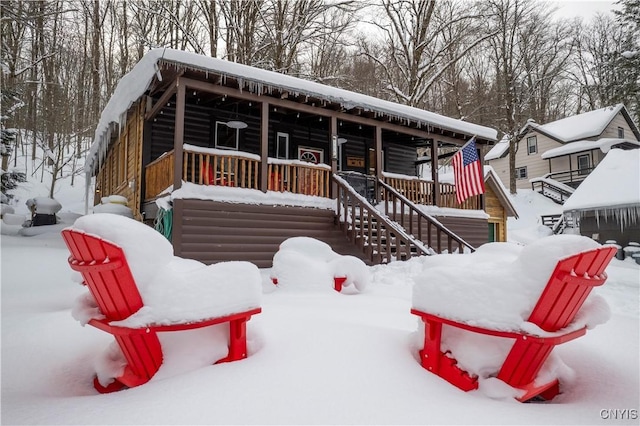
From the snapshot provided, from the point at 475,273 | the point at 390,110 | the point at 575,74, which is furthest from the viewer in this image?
the point at 575,74

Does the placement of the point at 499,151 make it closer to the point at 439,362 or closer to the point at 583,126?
the point at 583,126

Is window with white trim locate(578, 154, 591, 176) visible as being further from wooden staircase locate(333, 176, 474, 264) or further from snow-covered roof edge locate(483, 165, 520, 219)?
wooden staircase locate(333, 176, 474, 264)

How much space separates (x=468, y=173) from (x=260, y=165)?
206 inches

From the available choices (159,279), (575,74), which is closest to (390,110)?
(159,279)

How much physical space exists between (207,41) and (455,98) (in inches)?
665

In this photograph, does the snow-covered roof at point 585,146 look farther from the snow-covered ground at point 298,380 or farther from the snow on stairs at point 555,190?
the snow-covered ground at point 298,380

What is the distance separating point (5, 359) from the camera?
8.46 feet

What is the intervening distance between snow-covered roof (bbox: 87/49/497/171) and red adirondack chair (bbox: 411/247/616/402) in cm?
668

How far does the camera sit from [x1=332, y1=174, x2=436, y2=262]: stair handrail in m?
7.57

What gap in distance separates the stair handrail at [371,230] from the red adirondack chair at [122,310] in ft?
18.2

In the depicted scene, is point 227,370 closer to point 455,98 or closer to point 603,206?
point 603,206

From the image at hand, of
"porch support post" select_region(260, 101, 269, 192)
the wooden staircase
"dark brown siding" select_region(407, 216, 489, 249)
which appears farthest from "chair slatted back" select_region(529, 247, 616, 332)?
"dark brown siding" select_region(407, 216, 489, 249)

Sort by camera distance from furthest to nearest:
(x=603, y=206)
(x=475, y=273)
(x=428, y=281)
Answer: (x=603, y=206) → (x=428, y=281) → (x=475, y=273)

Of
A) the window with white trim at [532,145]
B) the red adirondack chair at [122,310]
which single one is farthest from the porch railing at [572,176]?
the red adirondack chair at [122,310]
